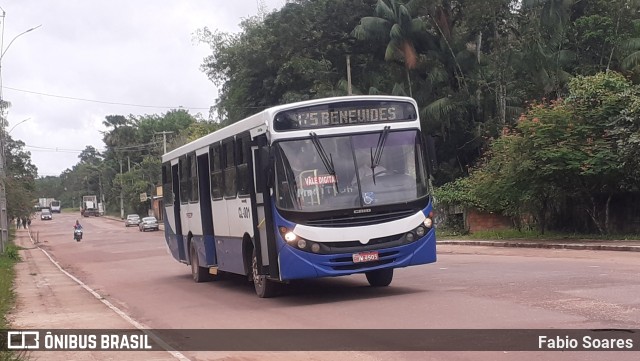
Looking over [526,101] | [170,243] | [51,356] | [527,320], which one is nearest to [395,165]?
[527,320]

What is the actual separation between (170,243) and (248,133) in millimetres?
9140

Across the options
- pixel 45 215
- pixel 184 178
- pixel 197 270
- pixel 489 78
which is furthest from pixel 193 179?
pixel 45 215

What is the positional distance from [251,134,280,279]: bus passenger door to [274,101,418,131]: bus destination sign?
0.52 metres

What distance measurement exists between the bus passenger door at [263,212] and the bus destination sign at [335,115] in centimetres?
52

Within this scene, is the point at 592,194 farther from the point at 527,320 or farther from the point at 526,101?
the point at 527,320

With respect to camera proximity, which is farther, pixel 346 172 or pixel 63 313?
pixel 63 313

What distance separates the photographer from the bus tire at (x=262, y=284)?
1408 cm

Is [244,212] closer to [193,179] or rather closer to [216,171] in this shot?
[216,171]

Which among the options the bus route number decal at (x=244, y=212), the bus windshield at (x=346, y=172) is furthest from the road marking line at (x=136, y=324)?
the bus windshield at (x=346, y=172)

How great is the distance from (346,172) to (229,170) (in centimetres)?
339

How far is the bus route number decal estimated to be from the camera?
45.6 ft

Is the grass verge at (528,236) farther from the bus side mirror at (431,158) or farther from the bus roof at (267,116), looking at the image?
the bus roof at (267,116)

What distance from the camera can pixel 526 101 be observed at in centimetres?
3834

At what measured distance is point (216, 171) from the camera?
16.1 m
